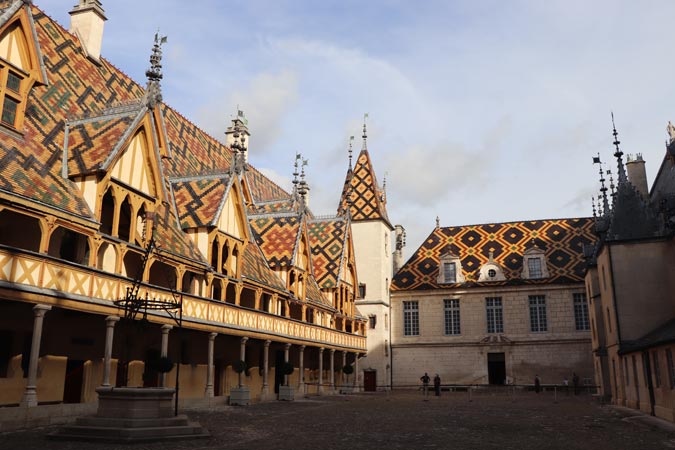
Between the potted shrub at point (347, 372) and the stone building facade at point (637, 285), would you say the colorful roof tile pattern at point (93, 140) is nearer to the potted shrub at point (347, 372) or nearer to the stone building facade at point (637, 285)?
the stone building facade at point (637, 285)

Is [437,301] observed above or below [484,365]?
above

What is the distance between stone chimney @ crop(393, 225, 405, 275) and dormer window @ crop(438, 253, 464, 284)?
22.9 ft

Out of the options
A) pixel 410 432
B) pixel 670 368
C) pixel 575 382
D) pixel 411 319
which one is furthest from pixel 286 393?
pixel 575 382

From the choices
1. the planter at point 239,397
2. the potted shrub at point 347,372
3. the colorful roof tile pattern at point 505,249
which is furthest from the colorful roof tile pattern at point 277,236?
the colorful roof tile pattern at point 505,249

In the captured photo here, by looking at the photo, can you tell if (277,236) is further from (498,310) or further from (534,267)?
(534,267)

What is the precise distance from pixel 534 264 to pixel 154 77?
103 ft

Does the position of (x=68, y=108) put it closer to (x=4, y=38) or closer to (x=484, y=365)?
(x=4, y=38)

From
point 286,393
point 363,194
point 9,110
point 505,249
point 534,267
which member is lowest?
point 286,393

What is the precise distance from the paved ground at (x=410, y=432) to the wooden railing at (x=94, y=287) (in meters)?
3.12

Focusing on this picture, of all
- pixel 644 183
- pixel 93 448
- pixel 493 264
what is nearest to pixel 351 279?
pixel 493 264

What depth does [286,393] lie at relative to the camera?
26906 mm

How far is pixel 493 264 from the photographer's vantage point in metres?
42.7

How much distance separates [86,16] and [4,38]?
361 inches

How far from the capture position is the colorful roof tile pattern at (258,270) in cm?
2467
